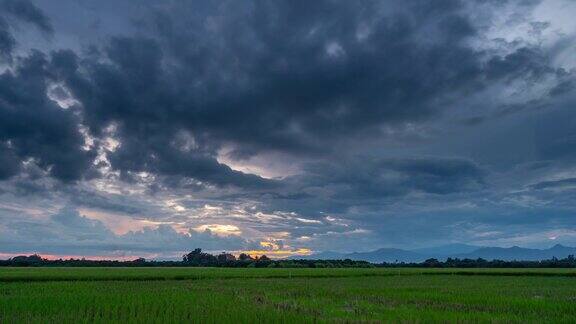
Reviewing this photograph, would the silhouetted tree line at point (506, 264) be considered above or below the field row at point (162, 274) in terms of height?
above

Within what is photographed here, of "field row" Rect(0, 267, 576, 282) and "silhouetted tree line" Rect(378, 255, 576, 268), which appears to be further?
"silhouetted tree line" Rect(378, 255, 576, 268)

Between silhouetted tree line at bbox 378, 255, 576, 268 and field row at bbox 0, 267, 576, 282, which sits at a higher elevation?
silhouetted tree line at bbox 378, 255, 576, 268

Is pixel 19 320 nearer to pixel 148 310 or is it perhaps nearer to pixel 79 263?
pixel 148 310

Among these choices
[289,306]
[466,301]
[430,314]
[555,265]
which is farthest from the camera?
[555,265]

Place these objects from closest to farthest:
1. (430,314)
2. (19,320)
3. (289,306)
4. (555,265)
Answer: (19,320) → (430,314) → (289,306) → (555,265)

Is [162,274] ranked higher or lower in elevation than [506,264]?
lower

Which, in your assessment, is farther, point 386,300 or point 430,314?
point 386,300

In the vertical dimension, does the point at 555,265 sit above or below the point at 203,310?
above

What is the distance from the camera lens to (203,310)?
13789 mm

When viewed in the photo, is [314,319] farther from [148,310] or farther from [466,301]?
[466,301]

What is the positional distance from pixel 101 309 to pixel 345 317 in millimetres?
7376

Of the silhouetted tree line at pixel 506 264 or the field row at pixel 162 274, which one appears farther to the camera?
the silhouetted tree line at pixel 506 264

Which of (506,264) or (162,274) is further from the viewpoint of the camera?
(506,264)

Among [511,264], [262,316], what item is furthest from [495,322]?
[511,264]
